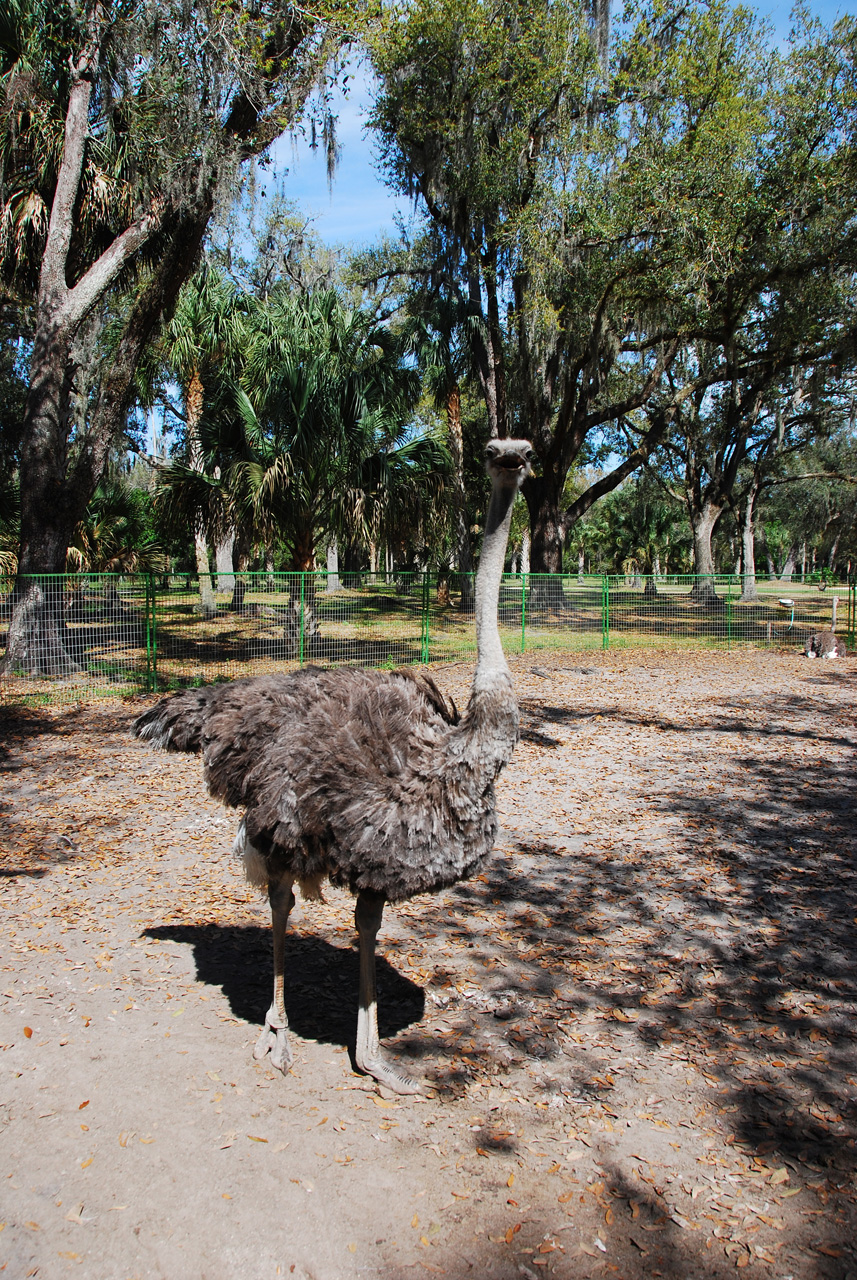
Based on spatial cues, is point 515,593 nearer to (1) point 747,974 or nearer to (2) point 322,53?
(2) point 322,53

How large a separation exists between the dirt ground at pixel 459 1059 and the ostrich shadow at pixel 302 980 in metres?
0.02

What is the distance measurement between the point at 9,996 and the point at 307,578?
8738 mm

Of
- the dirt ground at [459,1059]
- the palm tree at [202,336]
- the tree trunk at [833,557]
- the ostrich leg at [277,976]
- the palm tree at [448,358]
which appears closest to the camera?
the dirt ground at [459,1059]

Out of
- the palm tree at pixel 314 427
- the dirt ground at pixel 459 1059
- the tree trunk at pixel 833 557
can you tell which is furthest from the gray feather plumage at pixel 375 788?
the tree trunk at pixel 833 557

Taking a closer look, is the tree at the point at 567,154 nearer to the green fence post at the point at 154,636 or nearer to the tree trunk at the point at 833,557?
the green fence post at the point at 154,636

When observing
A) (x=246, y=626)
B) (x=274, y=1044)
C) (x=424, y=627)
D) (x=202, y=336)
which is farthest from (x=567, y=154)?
(x=274, y=1044)

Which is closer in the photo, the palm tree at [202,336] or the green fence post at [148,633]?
the green fence post at [148,633]

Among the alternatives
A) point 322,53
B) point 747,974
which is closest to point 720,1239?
point 747,974

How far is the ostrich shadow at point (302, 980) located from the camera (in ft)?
12.7

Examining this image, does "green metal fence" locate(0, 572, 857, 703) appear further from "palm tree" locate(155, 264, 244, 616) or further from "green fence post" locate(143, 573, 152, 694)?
"palm tree" locate(155, 264, 244, 616)

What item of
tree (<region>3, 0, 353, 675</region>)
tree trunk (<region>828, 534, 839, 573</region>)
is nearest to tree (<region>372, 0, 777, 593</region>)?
tree (<region>3, 0, 353, 675</region>)

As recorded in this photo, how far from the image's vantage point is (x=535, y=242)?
1739cm

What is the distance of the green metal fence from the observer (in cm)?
1086

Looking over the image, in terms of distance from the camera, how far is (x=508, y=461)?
3207 millimetres
